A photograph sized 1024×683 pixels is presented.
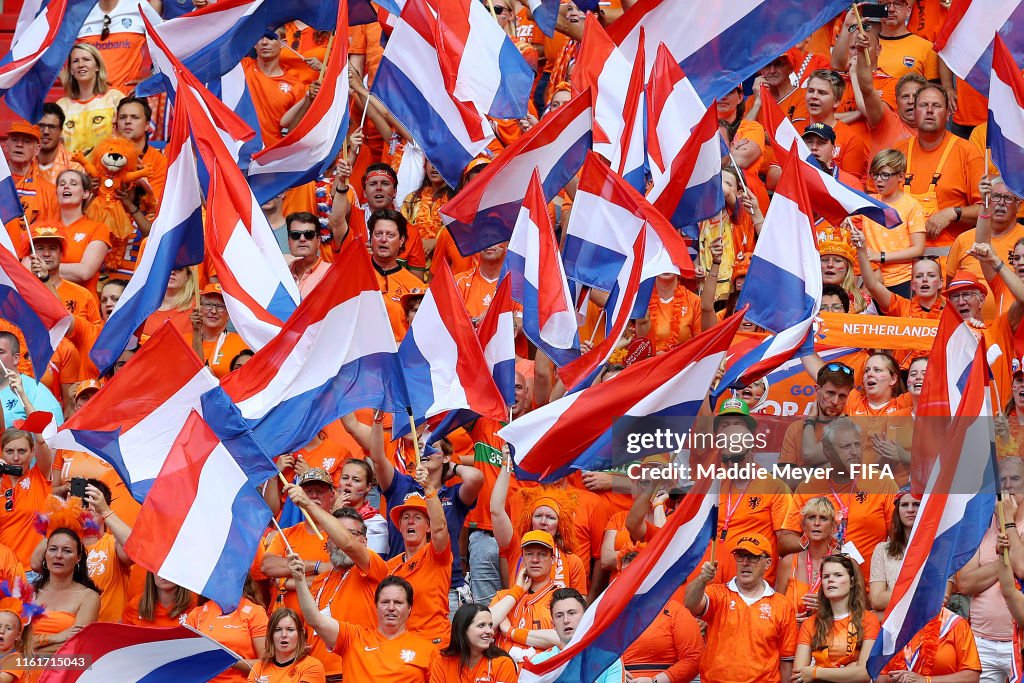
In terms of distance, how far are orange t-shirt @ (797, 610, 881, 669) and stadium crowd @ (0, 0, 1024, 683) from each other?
0.02 m

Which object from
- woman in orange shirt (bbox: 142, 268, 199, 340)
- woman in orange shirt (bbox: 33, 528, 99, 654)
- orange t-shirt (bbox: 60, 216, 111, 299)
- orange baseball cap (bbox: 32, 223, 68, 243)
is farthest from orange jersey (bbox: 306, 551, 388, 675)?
orange baseball cap (bbox: 32, 223, 68, 243)

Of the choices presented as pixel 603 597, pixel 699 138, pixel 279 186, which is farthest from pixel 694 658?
pixel 279 186

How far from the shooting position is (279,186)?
13758 mm

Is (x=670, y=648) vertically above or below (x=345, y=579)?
below

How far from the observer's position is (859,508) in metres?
12.6

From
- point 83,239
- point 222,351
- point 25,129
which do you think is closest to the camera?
point 222,351

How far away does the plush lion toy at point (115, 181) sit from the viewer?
15.9 metres

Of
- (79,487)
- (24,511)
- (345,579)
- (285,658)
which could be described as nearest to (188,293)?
(24,511)

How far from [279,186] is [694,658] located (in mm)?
4071

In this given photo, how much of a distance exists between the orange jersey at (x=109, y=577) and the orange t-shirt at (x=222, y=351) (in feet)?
5.71

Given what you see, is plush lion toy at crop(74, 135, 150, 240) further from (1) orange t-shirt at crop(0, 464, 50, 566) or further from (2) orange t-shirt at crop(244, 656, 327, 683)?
(2) orange t-shirt at crop(244, 656, 327, 683)

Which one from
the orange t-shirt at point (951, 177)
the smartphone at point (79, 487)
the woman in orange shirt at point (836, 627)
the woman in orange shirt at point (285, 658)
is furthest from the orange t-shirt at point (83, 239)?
the woman in orange shirt at point (836, 627)

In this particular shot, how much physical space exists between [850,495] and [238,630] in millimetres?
3616

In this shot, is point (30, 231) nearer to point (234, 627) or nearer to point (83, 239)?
point (83, 239)
